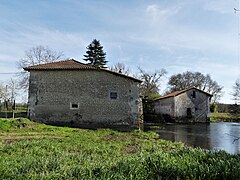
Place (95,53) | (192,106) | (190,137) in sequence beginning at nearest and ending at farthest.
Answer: (190,137)
(192,106)
(95,53)

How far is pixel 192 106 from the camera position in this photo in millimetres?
32844

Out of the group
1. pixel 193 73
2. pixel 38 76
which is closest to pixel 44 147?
pixel 38 76

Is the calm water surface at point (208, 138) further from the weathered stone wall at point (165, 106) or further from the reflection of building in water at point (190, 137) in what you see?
the weathered stone wall at point (165, 106)

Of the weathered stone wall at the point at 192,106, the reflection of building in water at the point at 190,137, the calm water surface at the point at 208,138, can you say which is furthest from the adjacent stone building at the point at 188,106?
the reflection of building in water at the point at 190,137

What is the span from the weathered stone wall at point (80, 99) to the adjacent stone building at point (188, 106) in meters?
13.3

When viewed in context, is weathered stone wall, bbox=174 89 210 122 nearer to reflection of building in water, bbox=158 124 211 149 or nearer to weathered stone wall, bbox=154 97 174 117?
weathered stone wall, bbox=154 97 174 117

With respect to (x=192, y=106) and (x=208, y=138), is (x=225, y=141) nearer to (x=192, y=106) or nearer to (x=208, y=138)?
(x=208, y=138)

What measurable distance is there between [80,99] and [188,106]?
18.4 meters

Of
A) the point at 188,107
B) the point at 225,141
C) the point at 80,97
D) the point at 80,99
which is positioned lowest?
the point at 225,141

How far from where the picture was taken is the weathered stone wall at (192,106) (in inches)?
1261

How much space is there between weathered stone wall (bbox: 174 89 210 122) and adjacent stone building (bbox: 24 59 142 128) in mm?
13666

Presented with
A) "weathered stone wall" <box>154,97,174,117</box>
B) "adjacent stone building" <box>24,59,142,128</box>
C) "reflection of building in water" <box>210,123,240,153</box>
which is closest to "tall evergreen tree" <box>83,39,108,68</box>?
"weathered stone wall" <box>154,97,174,117</box>

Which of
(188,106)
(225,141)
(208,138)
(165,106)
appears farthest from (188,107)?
(225,141)

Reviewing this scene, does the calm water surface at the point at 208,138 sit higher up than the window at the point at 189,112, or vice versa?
the window at the point at 189,112
